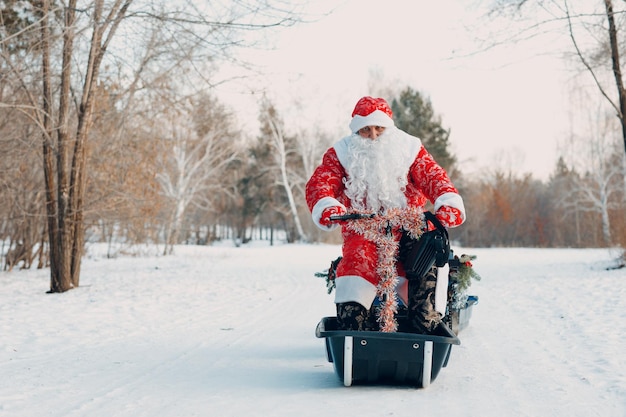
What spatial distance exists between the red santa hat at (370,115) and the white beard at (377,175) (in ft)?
0.35

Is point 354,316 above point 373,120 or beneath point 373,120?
beneath

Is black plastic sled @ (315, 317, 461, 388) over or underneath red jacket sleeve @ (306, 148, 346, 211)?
underneath

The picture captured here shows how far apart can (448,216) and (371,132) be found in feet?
2.83

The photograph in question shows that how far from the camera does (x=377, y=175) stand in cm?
421

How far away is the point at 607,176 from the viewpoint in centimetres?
4206

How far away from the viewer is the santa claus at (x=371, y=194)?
3.96 meters

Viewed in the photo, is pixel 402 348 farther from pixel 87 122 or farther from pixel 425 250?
pixel 87 122

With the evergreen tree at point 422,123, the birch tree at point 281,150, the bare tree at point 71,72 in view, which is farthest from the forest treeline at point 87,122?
the evergreen tree at point 422,123

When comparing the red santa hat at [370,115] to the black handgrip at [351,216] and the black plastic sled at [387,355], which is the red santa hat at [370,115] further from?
the black plastic sled at [387,355]

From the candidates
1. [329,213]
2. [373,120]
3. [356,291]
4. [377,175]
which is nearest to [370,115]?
[373,120]

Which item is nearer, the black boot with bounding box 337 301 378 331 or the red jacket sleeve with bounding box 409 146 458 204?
the black boot with bounding box 337 301 378 331

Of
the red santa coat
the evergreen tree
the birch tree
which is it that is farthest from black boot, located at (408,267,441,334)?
the evergreen tree

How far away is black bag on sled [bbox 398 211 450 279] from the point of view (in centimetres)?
385

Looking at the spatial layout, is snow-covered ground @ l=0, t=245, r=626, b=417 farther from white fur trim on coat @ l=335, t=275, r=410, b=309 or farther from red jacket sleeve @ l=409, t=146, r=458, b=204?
red jacket sleeve @ l=409, t=146, r=458, b=204
